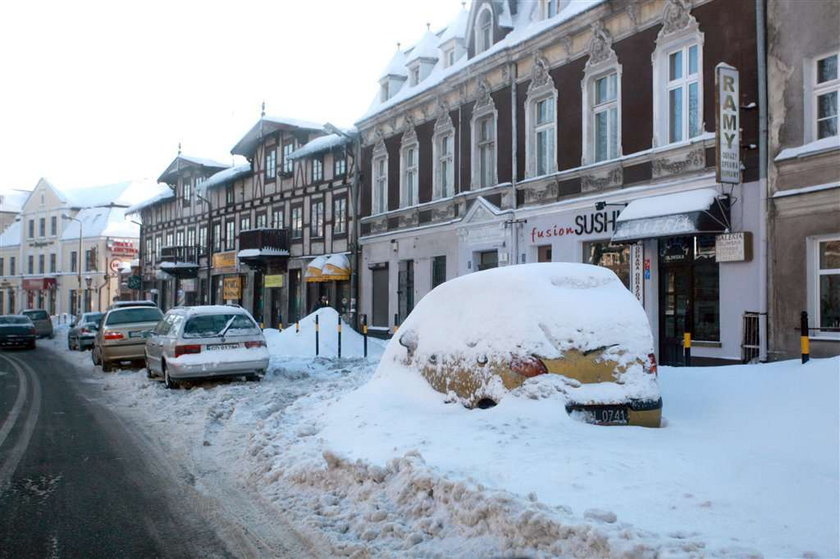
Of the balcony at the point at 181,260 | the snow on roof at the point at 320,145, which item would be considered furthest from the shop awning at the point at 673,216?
the balcony at the point at 181,260

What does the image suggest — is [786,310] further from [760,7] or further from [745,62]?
[760,7]

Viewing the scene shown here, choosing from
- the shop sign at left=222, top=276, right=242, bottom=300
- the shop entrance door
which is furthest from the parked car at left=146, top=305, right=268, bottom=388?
the shop sign at left=222, top=276, right=242, bottom=300

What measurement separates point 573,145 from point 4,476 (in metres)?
14.3

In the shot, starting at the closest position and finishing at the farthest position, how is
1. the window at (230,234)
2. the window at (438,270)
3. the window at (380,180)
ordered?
the window at (438,270) → the window at (380,180) → the window at (230,234)

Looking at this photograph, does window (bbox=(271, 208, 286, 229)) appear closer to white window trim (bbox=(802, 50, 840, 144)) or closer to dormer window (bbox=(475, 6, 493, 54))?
dormer window (bbox=(475, 6, 493, 54))

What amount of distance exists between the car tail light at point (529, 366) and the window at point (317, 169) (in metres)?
25.7

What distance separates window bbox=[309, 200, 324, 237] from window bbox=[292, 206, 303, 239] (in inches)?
44.7

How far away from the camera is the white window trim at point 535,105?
18484 mm

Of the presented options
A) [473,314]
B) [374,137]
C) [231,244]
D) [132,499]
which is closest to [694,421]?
[473,314]

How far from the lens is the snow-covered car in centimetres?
701

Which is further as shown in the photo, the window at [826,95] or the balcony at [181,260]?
the balcony at [181,260]

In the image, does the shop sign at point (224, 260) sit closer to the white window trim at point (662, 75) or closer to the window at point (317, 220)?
the window at point (317, 220)

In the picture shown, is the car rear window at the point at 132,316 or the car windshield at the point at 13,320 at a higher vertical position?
the car rear window at the point at 132,316

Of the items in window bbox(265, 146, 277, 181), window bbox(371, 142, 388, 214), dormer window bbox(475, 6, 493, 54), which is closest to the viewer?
dormer window bbox(475, 6, 493, 54)
